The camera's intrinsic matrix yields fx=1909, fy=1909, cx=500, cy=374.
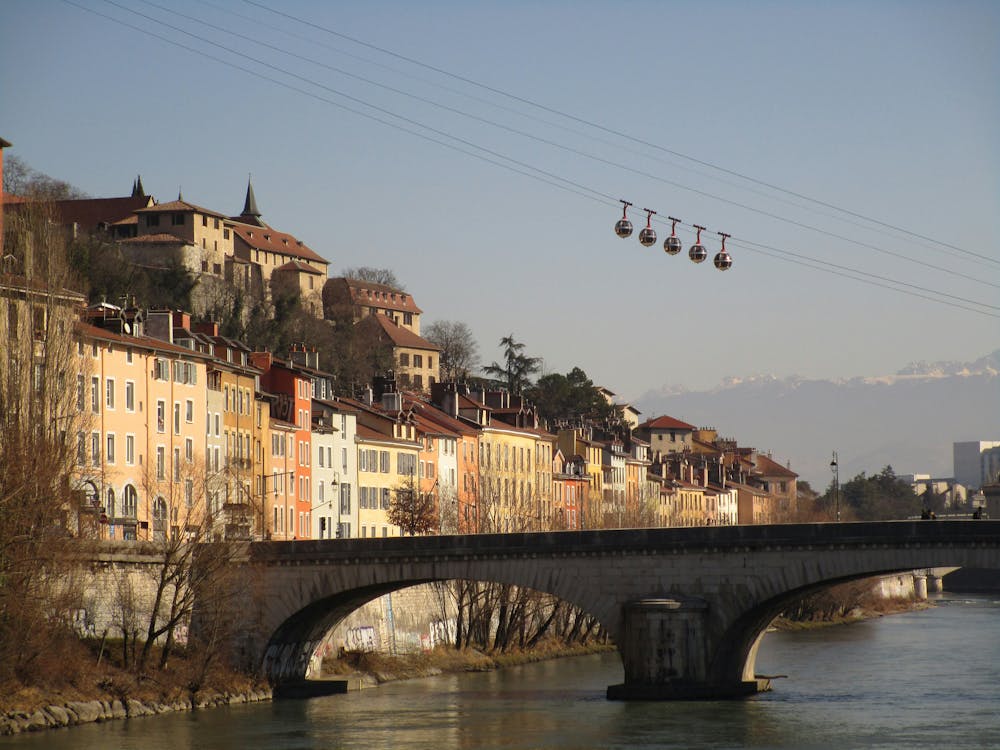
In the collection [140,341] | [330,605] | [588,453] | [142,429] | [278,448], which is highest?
[588,453]

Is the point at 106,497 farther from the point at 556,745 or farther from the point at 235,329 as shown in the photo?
the point at 235,329

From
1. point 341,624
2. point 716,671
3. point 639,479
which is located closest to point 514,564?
point 716,671

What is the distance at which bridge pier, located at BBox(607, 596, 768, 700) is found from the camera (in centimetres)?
5825

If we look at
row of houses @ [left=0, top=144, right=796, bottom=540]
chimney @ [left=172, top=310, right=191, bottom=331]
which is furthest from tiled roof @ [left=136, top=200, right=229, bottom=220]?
chimney @ [left=172, top=310, right=191, bottom=331]

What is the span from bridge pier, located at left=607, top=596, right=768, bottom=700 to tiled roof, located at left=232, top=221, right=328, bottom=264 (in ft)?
345

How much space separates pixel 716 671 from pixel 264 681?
15083mm

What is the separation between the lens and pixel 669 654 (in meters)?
58.6

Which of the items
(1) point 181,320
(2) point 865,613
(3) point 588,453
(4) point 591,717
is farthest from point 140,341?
(3) point 588,453

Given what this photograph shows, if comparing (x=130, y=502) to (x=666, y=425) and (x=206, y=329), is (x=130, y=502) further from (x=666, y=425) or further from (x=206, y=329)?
(x=666, y=425)

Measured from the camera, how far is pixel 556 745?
48.2 metres

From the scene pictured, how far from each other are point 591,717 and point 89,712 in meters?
14.0

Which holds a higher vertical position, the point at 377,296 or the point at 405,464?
the point at 377,296

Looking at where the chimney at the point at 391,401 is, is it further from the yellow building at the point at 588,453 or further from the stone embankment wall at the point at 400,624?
the stone embankment wall at the point at 400,624

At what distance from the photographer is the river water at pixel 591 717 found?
48.3 metres
